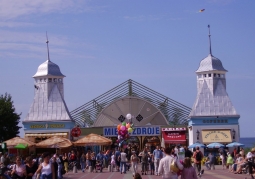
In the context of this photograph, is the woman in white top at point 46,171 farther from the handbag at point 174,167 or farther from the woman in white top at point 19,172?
the handbag at point 174,167

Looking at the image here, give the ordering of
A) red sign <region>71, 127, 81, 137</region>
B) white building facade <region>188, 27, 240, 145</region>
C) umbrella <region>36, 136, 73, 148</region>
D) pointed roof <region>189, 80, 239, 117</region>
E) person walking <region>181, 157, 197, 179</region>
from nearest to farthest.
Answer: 1. person walking <region>181, 157, 197, 179</region>
2. umbrella <region>36, 136, 73, 148</region>
3. white building facade <region>188, 27, 240, 145</region>
4. pointed roof <region>189, 80, 239, 117</region>
5. red sign <region>71, 127, 81, 137</region>

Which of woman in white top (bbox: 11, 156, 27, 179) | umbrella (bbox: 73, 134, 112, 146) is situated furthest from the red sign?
woman in white top (bbox: 11, 156, 27, 179)

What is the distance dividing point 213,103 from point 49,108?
15610 mm

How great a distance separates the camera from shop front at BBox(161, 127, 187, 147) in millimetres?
50344

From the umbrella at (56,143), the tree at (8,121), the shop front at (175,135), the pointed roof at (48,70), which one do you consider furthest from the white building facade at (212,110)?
the tree at (8,121)

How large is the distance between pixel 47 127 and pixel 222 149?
17.1 meters

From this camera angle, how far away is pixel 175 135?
50688 mm

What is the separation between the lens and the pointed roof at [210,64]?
49.9m

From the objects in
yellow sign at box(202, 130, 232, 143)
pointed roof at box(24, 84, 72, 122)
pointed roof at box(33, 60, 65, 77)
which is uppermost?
pointed roof at box(33, 60, 65, 77)

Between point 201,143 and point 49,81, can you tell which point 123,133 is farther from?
point 49,81

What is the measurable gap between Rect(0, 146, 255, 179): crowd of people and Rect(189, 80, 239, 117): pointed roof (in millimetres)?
6327

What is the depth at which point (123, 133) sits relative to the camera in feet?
133

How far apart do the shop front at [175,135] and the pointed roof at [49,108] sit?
9.18 meters

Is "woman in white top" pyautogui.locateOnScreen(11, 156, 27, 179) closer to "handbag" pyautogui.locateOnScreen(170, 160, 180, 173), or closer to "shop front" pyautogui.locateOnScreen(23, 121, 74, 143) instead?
"handbag" pyautogui.locateOnScreen(170, 160, 180, 173)
